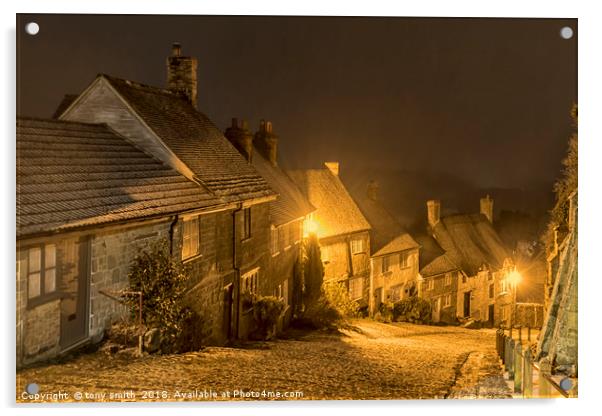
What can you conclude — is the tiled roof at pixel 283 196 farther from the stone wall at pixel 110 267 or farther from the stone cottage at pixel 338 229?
the stone wall at pixel 110 267

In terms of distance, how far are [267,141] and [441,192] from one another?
2.17 meters

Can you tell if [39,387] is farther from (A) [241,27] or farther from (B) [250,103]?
(A) [241,27]

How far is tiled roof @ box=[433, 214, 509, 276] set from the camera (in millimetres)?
8133

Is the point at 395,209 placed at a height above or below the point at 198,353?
above

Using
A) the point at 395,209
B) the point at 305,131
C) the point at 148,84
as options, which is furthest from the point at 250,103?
the point at 395,209

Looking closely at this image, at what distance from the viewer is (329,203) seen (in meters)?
9.02

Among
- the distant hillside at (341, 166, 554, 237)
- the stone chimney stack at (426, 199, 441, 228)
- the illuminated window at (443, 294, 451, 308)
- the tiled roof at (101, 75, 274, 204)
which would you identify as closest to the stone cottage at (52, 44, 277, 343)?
the tiled roof at (101, 75, 274, 204)

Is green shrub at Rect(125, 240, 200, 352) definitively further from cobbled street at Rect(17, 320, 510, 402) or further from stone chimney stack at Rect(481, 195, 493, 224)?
stone chimney stack at Rect(481, 195, 493, 224)

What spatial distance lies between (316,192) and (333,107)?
1.24m

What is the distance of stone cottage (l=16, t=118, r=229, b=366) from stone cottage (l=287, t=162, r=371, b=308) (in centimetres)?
194

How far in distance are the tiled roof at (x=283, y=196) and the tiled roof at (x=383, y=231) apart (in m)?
1.07

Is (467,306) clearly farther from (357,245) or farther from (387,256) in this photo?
(357,245)

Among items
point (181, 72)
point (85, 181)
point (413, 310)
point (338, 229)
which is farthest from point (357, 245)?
point (85, 181)

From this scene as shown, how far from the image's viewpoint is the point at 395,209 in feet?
27.8
